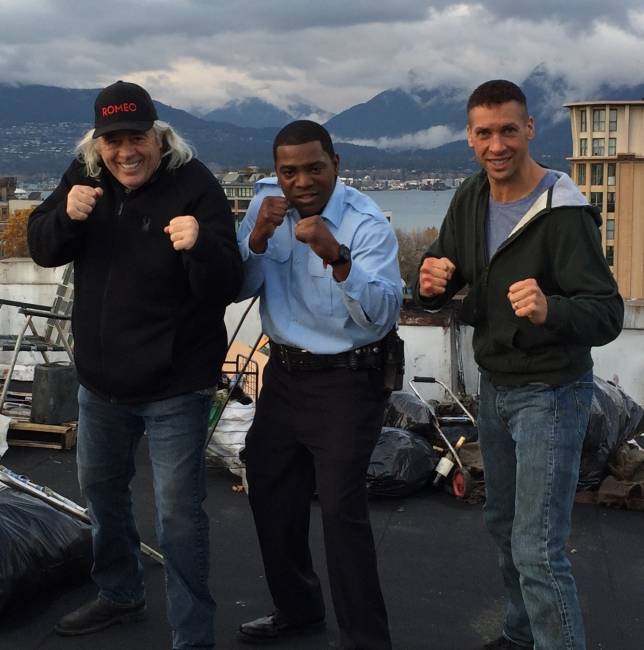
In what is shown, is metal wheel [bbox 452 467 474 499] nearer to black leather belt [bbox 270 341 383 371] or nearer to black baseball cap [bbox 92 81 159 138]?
black leather belt [bbox 270 341 383 371]

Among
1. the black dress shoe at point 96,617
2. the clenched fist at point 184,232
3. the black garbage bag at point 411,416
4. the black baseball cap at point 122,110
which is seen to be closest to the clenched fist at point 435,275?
the clenched fist at point 184,232

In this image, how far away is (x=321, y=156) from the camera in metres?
2.87

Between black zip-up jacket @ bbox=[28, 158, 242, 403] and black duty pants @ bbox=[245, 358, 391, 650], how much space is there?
11.4 inches

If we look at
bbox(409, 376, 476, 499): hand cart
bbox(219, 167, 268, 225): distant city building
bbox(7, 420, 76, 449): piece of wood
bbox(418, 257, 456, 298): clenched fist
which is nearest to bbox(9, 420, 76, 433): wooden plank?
bbox(7, 420, 76, 449): piece of wood

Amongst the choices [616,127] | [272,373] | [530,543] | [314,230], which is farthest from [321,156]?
[616,127]

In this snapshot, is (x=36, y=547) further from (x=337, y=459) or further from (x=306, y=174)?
(x=306, y=174)

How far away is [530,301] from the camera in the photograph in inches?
94.0

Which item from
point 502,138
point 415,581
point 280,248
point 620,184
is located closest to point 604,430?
point 415,581

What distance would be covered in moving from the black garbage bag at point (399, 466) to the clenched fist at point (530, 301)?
7.89 ft

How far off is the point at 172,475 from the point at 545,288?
50.6 inches

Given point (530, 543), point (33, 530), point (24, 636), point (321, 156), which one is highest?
point (321, 156)

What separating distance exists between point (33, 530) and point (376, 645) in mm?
1449

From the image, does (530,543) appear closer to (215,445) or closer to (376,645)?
(376,645)

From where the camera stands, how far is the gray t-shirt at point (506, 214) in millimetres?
2709
